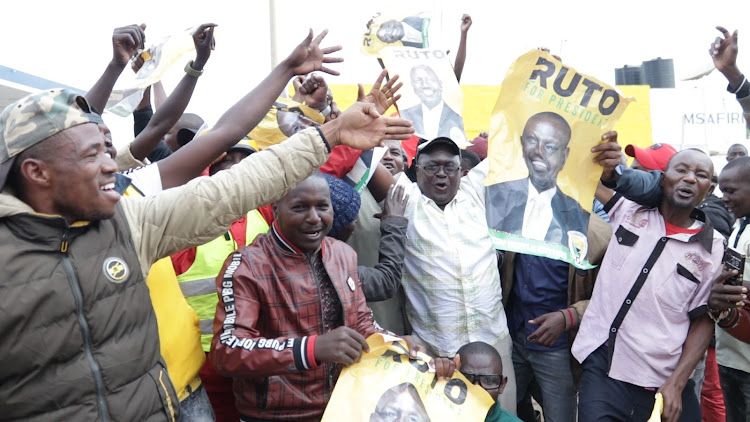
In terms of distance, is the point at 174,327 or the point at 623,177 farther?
the point at 623,177

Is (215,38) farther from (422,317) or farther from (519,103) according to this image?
(422,317)

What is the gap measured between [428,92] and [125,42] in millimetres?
1829

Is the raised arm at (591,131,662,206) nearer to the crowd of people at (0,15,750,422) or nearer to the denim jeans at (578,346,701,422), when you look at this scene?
the crowd of people at (0,15,750,422)

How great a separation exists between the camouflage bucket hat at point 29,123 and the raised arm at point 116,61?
1.08 m

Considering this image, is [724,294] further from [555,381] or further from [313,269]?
[313,269]

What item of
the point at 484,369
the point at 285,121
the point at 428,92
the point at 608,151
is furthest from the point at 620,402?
the point at 285,121

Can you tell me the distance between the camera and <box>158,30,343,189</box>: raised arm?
2328mm

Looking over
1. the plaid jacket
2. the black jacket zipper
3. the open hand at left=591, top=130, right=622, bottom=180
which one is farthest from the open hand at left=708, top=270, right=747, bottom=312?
the black jacket zipper

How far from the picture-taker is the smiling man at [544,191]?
304 cm

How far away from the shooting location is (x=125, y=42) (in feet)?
9.45

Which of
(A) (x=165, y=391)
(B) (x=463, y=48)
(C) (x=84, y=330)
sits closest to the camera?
(C) (x=84, y=330)

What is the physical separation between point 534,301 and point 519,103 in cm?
136

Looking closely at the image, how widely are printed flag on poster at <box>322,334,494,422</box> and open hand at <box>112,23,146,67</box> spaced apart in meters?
1.68

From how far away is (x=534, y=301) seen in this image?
387cm
